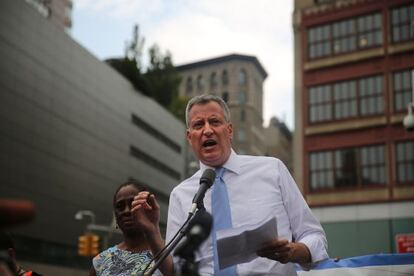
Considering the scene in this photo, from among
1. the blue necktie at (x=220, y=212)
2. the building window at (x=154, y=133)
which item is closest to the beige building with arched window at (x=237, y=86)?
the building window at (x=154, y=133)

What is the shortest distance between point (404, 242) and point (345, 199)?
13883mm

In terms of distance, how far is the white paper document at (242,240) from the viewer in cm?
307

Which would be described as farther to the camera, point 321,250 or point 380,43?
point 380,43

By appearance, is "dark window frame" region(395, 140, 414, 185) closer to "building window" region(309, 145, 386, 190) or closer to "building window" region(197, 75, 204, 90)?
"building window" region(309, 145, 386, 190)

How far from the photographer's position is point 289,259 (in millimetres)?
3293

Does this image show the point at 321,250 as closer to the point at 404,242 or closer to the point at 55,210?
the point at 404,242

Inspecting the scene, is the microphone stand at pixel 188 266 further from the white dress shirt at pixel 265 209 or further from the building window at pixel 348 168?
the building window at pixel 348 168

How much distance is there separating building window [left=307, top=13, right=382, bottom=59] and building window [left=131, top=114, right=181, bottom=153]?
29509mm

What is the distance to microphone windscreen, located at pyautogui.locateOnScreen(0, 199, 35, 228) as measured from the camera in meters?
1.86

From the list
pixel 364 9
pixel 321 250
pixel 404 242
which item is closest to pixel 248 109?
pixel 364 9

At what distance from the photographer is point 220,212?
363 centimetres

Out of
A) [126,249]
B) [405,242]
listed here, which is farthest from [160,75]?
[126,249]

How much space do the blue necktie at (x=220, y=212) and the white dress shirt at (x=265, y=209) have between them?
0.04 meters

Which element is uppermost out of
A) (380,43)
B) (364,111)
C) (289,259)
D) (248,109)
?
(248,109)
